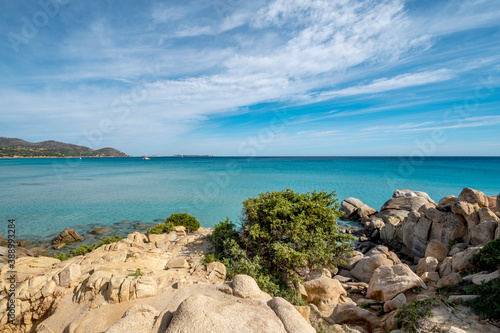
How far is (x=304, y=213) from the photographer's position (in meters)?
10.4

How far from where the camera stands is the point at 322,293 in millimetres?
9758

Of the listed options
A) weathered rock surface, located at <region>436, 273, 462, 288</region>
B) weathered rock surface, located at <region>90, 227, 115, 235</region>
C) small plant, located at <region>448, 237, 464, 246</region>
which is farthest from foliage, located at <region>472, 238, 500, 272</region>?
weathered rock surface, located at <region>90, 227, 115, 235</region>

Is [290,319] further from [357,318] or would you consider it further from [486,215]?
[486,215]

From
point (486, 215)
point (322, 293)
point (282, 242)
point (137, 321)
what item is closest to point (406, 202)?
point (486, 215)

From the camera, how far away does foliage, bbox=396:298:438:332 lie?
6.62 m

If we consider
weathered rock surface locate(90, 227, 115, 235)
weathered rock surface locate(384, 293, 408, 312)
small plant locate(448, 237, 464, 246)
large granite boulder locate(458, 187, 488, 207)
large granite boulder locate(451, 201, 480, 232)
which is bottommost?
weathered rock surface locate(90, 227, 115, 235)

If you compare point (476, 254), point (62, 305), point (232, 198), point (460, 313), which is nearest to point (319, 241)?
point (460, 313)

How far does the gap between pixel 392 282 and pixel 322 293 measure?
2735 mm

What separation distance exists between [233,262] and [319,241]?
358 cm

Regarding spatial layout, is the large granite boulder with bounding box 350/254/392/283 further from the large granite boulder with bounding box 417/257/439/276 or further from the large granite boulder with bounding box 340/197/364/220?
the large granite boulder with bounding box 340/197/364/220

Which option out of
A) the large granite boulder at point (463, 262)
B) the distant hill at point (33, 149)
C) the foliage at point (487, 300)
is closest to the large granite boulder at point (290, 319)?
the foliage at point (487, 300)

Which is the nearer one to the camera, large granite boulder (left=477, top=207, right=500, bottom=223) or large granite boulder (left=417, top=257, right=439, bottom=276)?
large granite boulder (left=417, top=257, right=439, bottom=276)

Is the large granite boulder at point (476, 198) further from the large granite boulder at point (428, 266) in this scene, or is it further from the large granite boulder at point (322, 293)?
the large granite boulder at point (322, 293)

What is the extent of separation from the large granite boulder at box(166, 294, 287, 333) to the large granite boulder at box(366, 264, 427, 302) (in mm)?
6139
